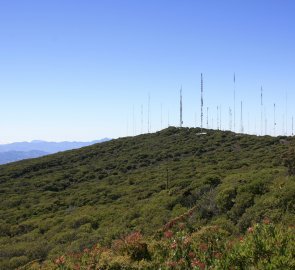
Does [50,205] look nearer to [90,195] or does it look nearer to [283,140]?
[90,195]

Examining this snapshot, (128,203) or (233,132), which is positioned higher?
(233,132)

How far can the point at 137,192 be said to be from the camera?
2939cm

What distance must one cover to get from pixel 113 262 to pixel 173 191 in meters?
16.3

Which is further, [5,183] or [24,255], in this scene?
[5,183]

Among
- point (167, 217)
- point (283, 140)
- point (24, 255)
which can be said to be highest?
point (283, 140)

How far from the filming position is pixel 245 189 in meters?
16.7

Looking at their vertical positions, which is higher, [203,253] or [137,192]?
[203,253]

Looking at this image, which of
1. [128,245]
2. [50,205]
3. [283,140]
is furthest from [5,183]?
[128,245]

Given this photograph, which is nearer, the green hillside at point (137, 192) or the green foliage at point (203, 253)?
the green foliage at point (203, 253)

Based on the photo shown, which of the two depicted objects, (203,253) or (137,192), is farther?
(137,192)

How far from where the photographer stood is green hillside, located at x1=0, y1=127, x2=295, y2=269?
15.9m

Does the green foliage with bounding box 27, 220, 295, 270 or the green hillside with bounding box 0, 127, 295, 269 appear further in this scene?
the green hillside with bounding box 0, 127, 295, 269

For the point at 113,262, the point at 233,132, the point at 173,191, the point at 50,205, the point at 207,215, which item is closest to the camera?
the point at 113,262

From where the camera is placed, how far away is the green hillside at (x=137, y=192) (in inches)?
626
